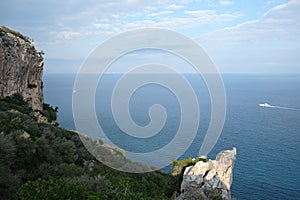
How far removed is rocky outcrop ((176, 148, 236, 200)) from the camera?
19.0 meters

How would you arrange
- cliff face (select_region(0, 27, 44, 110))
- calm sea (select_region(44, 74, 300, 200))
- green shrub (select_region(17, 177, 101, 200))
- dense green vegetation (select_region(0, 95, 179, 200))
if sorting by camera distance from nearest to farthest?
1. green shrub (select_region(17, 177, 101, 200))
2. dense green vegetation (select_region(0, 95, 179, 200))
3. cliff face (select_region(0, 27, 44, 110))
4. calm sea (select_region(44, 74, 300, 200))

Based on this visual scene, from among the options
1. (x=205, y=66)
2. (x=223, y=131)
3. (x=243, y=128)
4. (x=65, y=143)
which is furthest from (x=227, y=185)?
(x=243, y=128)

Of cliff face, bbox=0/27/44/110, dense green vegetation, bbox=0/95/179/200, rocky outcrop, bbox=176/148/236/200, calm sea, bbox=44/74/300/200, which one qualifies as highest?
cliff face, bbox=0/27/44/110

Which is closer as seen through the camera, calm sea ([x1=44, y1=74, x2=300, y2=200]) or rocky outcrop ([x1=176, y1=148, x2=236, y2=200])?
rocky outcrop ([x1=176, y1=148, x2=236, y2=200])

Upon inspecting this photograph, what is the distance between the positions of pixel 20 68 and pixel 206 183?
1756cm

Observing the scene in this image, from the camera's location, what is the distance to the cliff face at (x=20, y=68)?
20547 mm

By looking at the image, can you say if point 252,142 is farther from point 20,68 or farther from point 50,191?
point 50,191

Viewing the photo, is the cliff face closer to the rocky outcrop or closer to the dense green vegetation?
the dense green vegetation

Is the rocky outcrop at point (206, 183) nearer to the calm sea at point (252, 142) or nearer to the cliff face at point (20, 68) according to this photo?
the calm sea at point (252, 142)

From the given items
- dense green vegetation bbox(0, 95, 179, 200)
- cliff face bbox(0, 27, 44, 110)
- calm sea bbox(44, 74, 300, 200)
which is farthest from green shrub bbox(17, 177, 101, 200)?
calm sea bbox(44, 74, 300, 200)

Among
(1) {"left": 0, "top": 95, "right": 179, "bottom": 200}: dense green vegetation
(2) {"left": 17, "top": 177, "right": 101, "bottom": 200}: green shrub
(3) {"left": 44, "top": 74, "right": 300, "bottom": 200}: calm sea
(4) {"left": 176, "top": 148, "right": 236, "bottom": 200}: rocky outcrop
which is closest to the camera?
(2) {"left": 17, "top": 177, "right": 101, "bottom": 200}: green shrub

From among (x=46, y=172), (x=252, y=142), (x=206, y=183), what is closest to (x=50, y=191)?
(x=46, y=172)

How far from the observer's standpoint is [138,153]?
154ft

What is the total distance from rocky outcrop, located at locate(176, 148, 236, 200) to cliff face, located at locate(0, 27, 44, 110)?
15.7 metres
